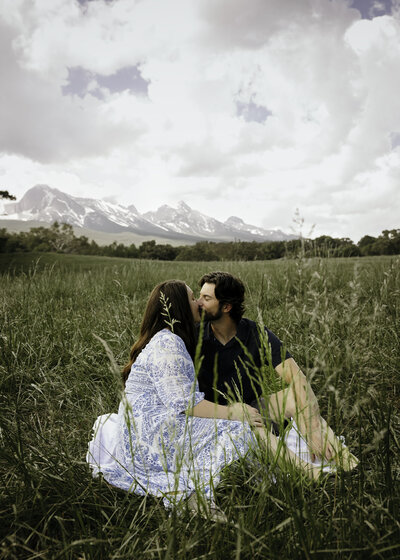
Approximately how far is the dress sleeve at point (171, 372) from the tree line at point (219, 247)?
96cm

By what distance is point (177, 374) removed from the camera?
2150 millimetres

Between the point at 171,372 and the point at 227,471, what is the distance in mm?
625

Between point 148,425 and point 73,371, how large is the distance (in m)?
1.46

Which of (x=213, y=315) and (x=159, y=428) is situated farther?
(x=213, y=315)

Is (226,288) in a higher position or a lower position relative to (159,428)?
higher

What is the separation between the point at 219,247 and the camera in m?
30.5

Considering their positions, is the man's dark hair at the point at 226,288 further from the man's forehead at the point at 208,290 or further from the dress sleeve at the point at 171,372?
the dress sleeve at the point at 171,372

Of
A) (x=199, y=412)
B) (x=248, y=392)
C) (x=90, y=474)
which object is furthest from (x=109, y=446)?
(x=248, y=392)

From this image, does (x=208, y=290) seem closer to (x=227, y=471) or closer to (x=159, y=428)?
(x=159, y=428)

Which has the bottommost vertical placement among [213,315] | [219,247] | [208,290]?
[213,315]

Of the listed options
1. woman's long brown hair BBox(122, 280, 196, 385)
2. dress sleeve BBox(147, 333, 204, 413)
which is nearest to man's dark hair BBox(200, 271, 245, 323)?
woman's long brown hair BBox(122, 280, 196, 385)

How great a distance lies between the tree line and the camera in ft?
16.9

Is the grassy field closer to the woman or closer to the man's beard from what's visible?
the woman

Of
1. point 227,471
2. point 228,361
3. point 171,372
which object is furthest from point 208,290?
point 227,471
